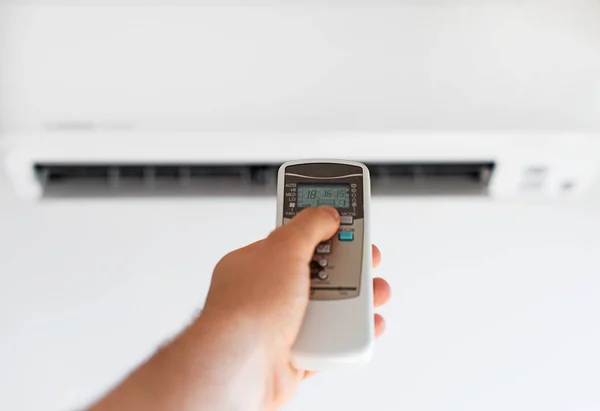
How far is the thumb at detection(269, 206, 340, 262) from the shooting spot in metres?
0.56

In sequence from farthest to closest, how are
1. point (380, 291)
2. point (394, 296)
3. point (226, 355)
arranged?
point (394, 296), point (380, 291), point (226, 355)

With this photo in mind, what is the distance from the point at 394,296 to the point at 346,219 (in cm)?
25

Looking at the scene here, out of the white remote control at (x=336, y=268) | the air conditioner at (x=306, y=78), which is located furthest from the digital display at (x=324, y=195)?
the air conditioner at (x=306, y=78)

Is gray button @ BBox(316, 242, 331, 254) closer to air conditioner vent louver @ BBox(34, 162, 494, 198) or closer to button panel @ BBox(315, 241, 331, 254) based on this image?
button panel @ BBox(315, 241, 331, 254)

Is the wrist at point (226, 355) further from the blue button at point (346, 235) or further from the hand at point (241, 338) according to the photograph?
the blue button at point (346, 235)

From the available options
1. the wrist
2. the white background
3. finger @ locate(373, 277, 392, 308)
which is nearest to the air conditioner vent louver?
the white background

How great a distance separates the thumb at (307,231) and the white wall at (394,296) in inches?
9.8

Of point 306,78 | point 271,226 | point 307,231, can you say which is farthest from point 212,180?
point 307,231

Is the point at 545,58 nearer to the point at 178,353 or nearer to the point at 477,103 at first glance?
the point at 477,103

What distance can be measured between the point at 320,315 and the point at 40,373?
459 mm

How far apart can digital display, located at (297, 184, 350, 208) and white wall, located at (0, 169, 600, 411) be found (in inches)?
8.2

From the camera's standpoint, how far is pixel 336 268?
23.0 inches

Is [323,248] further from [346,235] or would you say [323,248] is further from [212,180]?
[212,180]

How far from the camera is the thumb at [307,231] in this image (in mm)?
558
